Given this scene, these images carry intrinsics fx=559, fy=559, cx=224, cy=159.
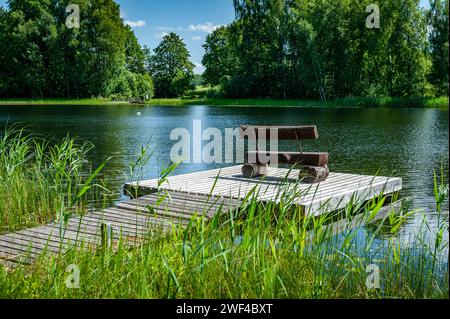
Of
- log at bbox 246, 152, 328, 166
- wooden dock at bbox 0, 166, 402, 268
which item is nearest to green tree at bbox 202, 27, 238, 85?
log at bbox 246, 152, 328, 166

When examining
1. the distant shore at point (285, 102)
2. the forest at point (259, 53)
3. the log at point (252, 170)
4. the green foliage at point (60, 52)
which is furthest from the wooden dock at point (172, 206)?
the green foliage at point (60, 52)

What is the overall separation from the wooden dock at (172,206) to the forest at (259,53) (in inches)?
1082

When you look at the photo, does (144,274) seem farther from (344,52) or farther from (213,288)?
(344,52)

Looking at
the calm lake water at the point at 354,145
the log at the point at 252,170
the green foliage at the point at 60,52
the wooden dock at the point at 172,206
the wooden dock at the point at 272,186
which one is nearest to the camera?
the wooden dock at the point at 172,206

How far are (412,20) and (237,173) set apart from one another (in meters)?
38.5

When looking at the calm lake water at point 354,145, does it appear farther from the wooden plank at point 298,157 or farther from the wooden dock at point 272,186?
the wooden plank at point 298,157

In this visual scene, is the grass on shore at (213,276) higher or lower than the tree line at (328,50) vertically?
lower

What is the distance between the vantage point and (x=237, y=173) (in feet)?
33.0

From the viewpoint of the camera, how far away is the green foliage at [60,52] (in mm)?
56469

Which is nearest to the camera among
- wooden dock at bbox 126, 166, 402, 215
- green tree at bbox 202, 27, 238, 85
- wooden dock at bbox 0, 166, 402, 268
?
wooden dock at bbox 0, 166, 402, 268

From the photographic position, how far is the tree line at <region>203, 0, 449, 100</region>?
44094 mm

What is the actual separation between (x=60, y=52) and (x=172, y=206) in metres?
53.7

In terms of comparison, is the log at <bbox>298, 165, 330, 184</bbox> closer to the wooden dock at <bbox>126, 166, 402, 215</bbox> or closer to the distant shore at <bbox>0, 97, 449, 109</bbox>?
the wooden dock at <bbox>126, 166, 402, 215</bbox>

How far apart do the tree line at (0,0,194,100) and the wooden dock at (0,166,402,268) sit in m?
49.3
